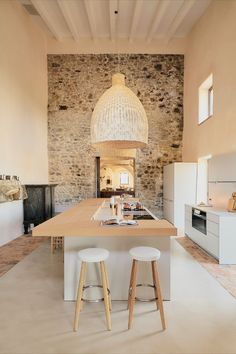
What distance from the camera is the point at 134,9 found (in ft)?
21.0

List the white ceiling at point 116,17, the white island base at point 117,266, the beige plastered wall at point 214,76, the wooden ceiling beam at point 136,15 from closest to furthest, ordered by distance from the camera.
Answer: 1. the white island base at point 117,266
2. the beige plastered wall at point 214,76
3. the wooden ceiling beam at point 136,15
4. the white ceiling at point 116,17

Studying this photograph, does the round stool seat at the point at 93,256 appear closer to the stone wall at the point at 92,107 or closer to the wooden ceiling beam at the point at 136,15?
the wooden ceiling beam at the point at 136,15

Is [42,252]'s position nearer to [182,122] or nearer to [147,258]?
[147,258]

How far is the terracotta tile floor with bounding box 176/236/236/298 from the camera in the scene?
10.8ft

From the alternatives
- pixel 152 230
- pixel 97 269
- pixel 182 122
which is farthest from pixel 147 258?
pixel 182 122

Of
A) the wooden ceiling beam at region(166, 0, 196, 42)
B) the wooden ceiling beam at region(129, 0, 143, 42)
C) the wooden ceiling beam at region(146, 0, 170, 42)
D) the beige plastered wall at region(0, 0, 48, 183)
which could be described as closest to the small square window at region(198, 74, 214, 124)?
the wooden ceiling beam at region(166, 0, 196, 42)

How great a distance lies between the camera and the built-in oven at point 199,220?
481cm

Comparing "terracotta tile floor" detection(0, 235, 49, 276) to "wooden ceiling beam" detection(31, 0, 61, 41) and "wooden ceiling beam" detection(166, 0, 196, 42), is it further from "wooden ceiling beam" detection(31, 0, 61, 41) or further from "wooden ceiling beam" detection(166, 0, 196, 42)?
"wooden ceiling beam" detection(166, 0, 196, 42)

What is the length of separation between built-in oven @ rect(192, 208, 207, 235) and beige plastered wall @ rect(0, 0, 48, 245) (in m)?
3.79

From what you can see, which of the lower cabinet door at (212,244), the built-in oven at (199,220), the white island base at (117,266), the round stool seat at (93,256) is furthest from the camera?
the built-in oven at (199,220)

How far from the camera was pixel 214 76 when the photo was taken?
5840 mm

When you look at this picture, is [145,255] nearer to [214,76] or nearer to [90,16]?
[214,76]

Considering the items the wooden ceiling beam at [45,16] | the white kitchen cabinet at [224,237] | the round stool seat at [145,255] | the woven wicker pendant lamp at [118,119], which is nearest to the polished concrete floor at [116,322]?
the round stool seat at [145,255]

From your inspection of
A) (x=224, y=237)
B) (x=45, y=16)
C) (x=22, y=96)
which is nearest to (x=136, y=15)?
(x=45, y=16)
